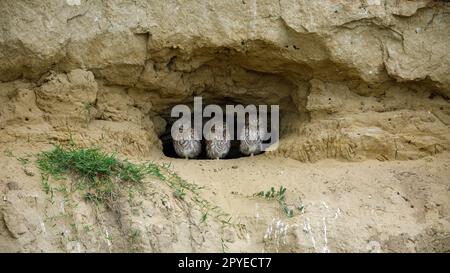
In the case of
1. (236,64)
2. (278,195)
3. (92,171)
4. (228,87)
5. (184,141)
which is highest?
(236,64)

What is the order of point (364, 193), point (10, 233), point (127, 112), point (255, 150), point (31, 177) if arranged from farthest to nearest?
point (255, 150)
point (127, 112)
point (364, 193)
point (31, 177)
point (10, 233)

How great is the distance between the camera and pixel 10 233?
570 cm

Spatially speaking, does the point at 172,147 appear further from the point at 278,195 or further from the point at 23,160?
the point at 23,160

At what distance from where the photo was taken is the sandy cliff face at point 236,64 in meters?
6.79

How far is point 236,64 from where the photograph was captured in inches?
293

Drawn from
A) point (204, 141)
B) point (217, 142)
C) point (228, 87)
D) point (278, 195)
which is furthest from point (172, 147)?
point (278, 195)

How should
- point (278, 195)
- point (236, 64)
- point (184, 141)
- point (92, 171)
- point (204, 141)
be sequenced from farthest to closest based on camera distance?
point (204, 141), point (184, 141), point (236, 64), point (278, 195), point (92, 171)

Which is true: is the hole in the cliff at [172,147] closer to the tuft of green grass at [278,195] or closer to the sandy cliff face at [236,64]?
the sandy cliff face at [236,64]

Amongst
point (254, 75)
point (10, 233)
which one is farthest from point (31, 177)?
point (254, 75)

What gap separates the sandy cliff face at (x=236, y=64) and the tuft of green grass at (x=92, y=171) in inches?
15.2

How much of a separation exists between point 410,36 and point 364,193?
1554 mm

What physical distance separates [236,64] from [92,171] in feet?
6.34

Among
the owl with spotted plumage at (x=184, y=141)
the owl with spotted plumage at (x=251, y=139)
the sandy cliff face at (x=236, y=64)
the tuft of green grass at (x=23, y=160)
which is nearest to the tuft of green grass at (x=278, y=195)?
the sandy cliff face at (x=236, y=64)
